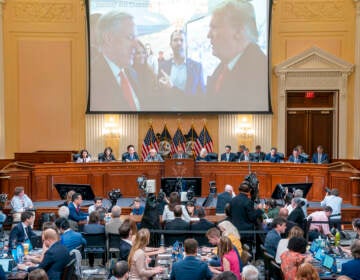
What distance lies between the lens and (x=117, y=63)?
66.6 feet

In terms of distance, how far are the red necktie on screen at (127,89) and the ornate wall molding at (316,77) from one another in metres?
5.14

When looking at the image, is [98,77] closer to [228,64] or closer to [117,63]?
[117,63]

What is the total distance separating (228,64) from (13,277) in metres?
14.3

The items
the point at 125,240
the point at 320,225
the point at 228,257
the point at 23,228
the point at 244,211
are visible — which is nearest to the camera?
the point at 228,257

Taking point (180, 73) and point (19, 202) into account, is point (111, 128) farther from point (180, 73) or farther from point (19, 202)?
point (19, 202)

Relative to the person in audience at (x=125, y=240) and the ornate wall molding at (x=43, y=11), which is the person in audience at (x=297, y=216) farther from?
the ornate wall molding at (x=43, y=11)

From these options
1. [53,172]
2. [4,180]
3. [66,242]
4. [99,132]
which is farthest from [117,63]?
[66,242]

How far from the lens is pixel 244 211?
9984 millimetres

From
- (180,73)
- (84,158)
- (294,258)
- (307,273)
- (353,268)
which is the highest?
(180,73)

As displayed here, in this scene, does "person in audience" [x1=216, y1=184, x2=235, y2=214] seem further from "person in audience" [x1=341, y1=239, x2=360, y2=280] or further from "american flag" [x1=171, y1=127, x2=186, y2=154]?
"american flag" [x1=171, y1=127, x2=186, y2=154]

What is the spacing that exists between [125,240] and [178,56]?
42.4ft

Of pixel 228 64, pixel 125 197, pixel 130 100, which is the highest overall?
pixel 228 64

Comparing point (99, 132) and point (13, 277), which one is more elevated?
point (99, 132)

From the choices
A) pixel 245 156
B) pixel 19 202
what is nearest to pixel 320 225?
pixel 19 202
